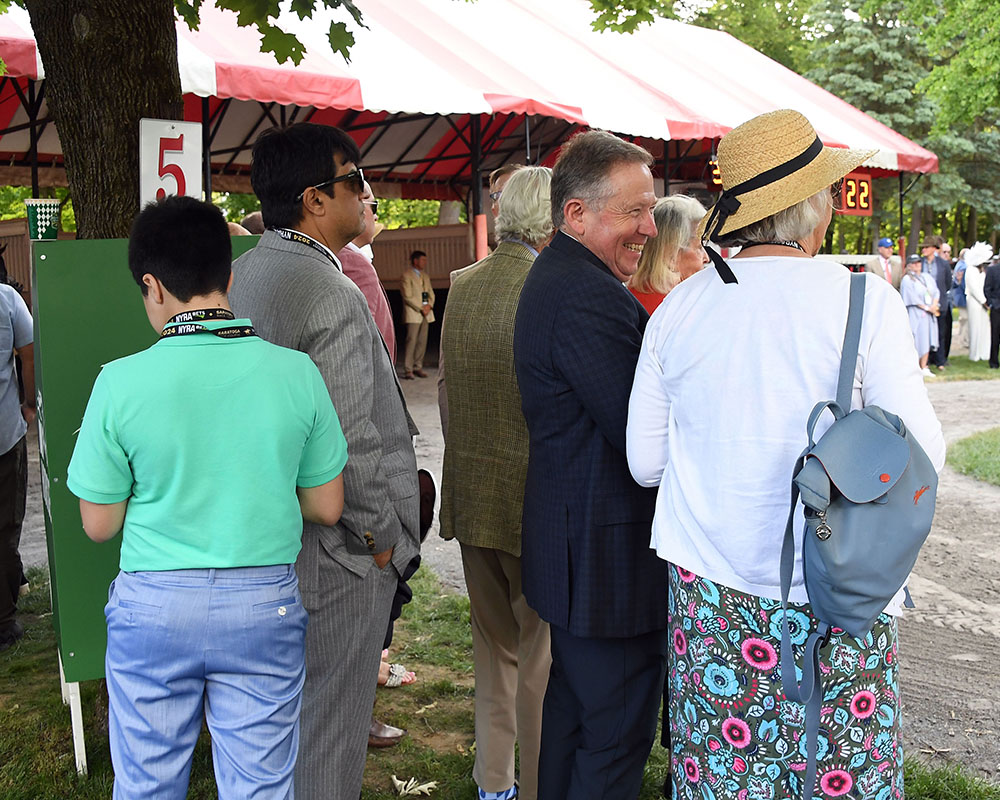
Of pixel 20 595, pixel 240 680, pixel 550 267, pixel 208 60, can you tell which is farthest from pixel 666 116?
pixel 240 680

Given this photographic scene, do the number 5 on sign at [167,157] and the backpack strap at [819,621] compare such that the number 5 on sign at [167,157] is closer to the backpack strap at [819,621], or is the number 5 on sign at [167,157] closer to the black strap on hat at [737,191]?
the black strap on hat at [737,191]

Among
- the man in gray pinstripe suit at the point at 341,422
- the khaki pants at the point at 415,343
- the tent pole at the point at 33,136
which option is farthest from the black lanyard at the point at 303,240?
the khaki pants at the point at 415,343

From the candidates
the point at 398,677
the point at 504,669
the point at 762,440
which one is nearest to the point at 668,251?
the point at 504,669

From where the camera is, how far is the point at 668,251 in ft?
12.6

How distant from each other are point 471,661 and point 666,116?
11.0 metres

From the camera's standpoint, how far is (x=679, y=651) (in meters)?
2.43

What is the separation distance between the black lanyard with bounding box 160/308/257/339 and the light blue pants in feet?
1.69

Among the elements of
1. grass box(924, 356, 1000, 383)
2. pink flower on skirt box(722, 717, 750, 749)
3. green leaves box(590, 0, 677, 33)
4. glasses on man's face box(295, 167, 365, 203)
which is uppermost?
green leaves box(590, 0, 677, 33)

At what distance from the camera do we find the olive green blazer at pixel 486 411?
10.8ft

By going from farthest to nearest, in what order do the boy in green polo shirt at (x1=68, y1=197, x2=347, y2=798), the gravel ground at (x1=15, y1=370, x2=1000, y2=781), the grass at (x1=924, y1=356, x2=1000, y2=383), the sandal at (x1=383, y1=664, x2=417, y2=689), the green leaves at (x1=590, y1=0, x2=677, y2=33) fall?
1. the grass at (x1=924, y1=356, x2=1000, y2=383)
2. the green leaves at (x1=590, y1=0, x2=677, y2=33)
3. the sandal at (x1=383, y1=664, x2=417, y2=689)
4. the gravel ground at (x1=15, y1=370, x2=1000, y2=781)
5. the boy in green polo shirt at (x1=68, y1=197, x2=347, y2=798)

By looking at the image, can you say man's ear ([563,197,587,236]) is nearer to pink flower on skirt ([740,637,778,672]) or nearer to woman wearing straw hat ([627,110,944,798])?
woman wearing straw hat ([627,110,944,798])

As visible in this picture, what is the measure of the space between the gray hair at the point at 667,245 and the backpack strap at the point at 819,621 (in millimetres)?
1692

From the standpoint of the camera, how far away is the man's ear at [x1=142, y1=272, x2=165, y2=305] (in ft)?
7.51

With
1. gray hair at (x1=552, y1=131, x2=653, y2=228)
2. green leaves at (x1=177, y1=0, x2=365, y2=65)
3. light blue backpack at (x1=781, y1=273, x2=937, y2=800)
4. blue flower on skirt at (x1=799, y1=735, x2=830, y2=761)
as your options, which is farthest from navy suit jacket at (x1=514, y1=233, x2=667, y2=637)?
green leaves at (x1=177, y1=0, x2=365, y2=65)
